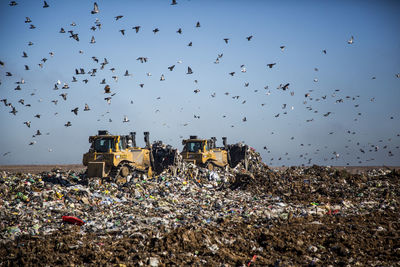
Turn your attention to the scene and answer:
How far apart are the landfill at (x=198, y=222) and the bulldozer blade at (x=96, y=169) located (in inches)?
13.8

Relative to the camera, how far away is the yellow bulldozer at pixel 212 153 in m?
19.1

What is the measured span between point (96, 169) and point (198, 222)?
7.03 m

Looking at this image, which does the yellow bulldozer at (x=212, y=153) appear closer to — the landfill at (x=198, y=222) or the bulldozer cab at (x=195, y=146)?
the bulldozer cab at (x=195, y=146)

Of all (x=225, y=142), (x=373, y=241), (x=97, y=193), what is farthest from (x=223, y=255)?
(x=225, y=142)

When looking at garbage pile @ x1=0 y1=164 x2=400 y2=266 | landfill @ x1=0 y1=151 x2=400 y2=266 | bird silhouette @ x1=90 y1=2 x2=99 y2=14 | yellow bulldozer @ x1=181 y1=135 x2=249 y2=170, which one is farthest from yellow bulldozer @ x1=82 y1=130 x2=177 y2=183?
bird silhouette @ x1=90 y1=2 x2=99 y2=14

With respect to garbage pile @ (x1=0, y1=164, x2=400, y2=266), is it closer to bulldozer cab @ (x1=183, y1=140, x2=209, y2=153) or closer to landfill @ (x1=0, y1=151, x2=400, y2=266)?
landfill @ (x1=0, y1=151, x2=400, y2=266)

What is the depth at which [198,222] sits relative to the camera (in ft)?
27.8

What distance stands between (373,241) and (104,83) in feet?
31.2

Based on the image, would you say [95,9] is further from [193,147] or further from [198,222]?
[193,147]

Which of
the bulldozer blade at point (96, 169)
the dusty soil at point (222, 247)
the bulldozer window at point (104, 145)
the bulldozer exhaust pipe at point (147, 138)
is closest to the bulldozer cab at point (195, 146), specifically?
the bulldozer exhaust pipe at point (147, 138)

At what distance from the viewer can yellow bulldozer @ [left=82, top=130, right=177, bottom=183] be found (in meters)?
14.3

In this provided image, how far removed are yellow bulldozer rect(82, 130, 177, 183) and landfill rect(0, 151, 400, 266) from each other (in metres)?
0.65

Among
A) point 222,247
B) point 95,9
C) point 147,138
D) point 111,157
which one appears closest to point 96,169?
point 111,157

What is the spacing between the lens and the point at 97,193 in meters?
11.7
